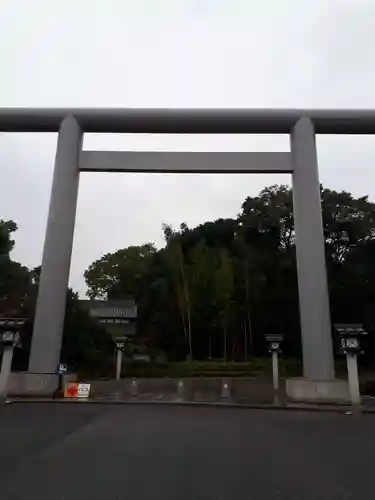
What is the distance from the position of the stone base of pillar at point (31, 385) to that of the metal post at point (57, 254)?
19 centimetres

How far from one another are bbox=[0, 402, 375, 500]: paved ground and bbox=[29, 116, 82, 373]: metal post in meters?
5.15

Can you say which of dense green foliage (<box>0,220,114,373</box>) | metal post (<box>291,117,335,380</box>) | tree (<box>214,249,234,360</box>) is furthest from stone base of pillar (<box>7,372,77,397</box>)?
tree (<box>214,249,234,360</box>)

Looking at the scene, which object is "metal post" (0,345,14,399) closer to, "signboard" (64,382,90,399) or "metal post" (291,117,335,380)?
"signboard" (64,382,90,399)

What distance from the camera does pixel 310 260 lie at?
1369 centimetres

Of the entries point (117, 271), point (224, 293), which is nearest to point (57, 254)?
point (224, 293)

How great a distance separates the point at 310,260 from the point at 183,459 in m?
9.77

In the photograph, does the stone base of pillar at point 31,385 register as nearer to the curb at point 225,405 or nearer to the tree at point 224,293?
the curb at point 225,405

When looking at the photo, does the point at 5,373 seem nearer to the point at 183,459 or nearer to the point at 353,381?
the point at 353,381

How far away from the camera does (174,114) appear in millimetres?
14258

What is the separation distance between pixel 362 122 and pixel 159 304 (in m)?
16.5

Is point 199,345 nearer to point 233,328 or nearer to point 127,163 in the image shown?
point 233,328

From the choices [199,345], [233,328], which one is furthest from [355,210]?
[199,345]

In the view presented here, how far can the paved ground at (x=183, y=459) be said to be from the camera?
349cm

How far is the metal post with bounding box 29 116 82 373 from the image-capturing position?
43.6 ft
